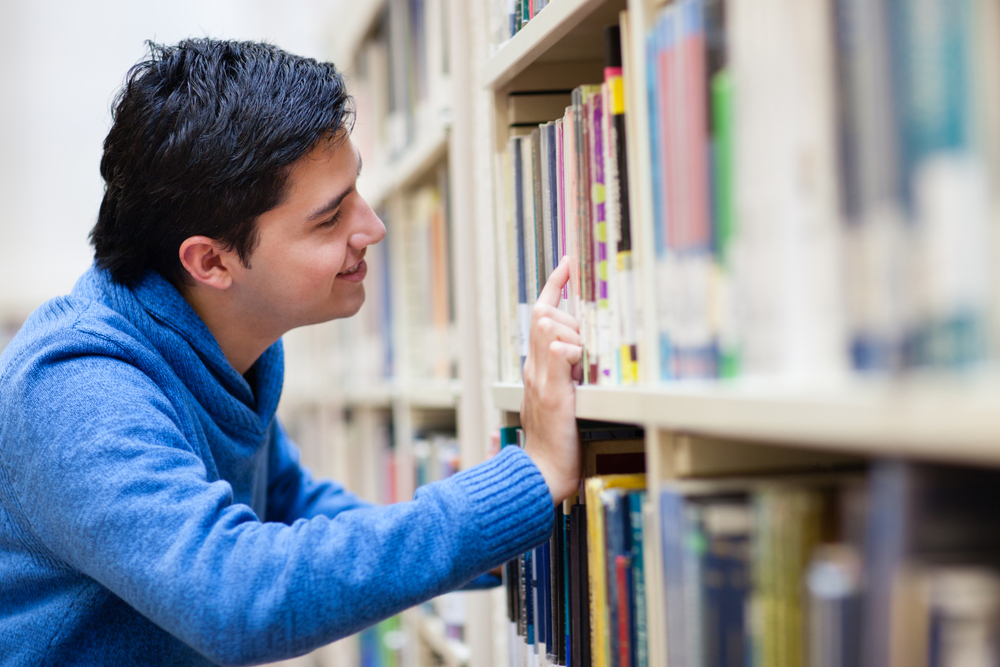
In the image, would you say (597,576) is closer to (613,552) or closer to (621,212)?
(613,552)

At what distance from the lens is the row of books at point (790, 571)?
42 centimetres

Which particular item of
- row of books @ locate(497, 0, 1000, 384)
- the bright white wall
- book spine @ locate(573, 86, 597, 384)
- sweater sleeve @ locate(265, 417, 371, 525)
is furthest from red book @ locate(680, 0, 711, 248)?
the bright white wall

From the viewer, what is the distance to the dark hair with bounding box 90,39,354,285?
1.04 meters

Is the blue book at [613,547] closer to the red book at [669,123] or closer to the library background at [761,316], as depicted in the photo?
the library background at [761,316]

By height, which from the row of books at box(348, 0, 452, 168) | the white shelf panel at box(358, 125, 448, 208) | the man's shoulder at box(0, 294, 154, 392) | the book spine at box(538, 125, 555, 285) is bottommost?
the man's shoulder at box(0, 294, 154, 392)

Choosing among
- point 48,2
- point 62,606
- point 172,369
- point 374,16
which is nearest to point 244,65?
point 172,369

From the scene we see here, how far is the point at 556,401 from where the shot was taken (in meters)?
0.84

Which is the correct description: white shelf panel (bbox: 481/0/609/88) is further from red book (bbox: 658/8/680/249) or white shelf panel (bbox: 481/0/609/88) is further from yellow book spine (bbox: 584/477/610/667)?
yellow book spine (bbox: 584/477/610/667)

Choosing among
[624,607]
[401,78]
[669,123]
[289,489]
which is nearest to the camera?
[669,123]

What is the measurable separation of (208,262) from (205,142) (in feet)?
0.51

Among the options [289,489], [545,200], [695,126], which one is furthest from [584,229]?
[289,489]

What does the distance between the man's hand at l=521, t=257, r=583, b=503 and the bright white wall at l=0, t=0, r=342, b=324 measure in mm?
2550

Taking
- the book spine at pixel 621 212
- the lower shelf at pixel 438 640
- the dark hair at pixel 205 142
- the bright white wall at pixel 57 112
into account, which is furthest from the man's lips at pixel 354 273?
the bright white wall at pixel 57 112

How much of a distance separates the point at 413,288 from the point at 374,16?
0.72 m
